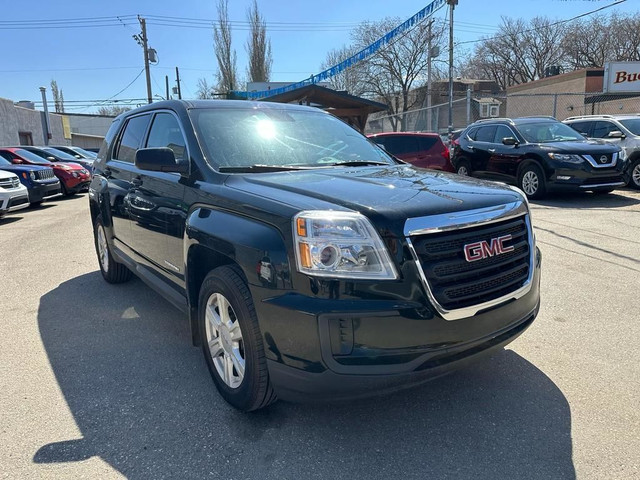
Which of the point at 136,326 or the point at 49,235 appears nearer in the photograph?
the point at 136,326

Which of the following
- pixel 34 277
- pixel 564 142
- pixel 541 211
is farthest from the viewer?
pixel 564 142

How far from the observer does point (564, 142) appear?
10023 millimetres

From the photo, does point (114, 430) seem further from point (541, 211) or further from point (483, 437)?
point (541, 211)

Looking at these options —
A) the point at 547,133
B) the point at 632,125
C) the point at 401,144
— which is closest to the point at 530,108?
the point at 632,125

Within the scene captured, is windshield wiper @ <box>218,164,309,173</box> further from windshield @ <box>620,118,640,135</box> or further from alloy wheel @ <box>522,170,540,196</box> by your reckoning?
windshield @ <box>620,118,640,135</box>

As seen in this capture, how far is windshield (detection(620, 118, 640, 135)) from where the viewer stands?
1140 cm

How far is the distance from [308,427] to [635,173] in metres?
11.6

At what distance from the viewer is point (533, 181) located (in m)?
10.2

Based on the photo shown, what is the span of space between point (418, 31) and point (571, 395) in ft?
136

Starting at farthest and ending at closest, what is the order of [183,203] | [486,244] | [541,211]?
[541,211], [183,203], [486,244]

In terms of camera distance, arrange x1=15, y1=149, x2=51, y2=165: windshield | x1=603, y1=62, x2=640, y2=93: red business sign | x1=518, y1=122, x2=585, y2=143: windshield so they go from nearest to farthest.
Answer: x1=518, y1=122, x2=585, y2=143: windshield, x1=15, y1=149, x2=51, y2=165: windshield, x1=603, y1=62, x2=640, y2=93: red business sign

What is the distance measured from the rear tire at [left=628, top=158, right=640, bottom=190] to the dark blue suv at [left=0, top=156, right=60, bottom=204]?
14375 mm

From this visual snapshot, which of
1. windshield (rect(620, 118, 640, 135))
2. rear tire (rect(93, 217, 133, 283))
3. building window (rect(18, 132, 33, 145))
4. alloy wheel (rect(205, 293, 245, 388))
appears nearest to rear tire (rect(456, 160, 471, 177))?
windshield (rect(620, 118, 640, 135))

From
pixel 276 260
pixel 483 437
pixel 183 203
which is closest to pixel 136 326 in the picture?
pixel 183 203
